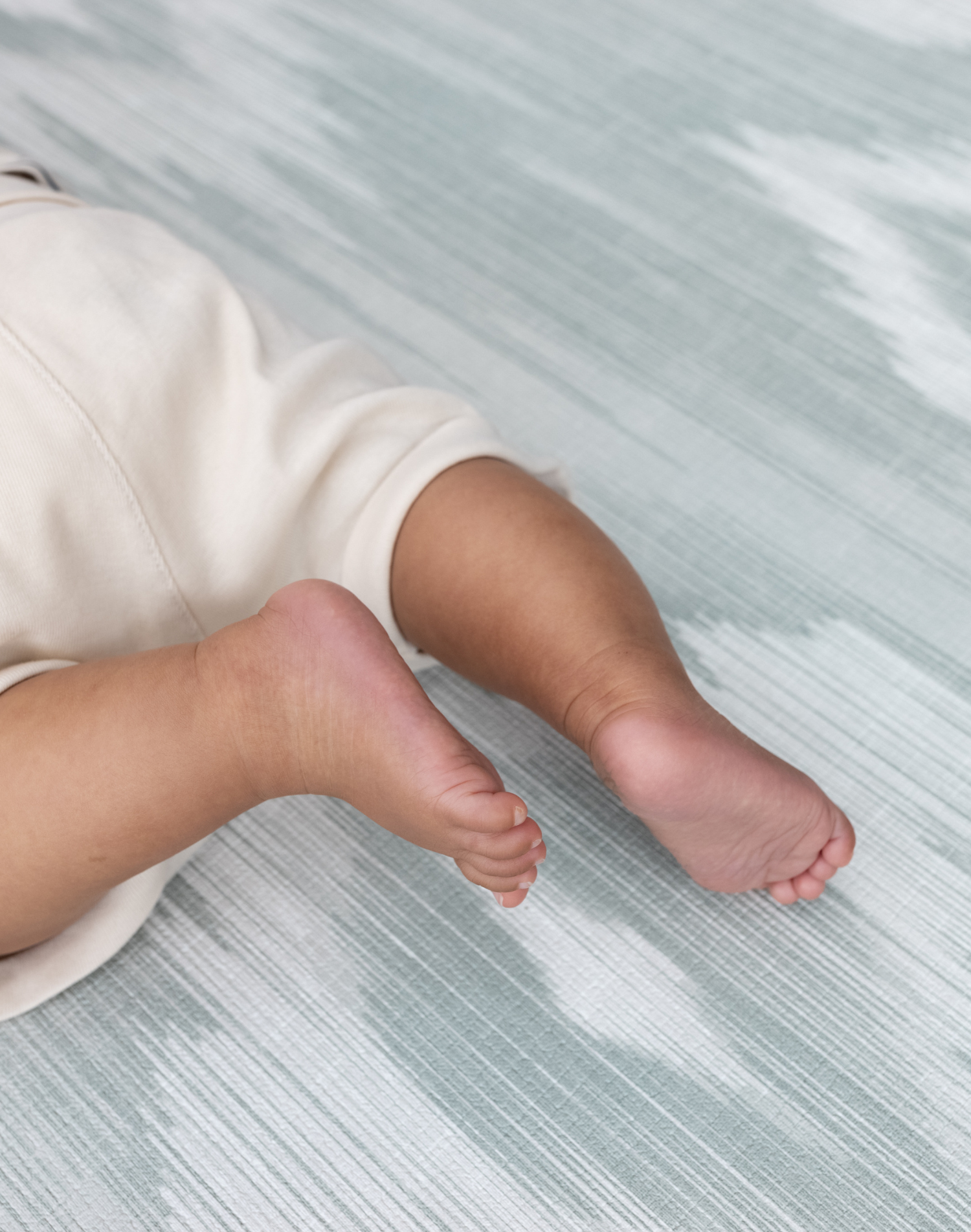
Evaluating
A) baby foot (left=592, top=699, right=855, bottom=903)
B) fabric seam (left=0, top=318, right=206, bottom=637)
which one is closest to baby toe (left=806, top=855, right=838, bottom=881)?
baby foot (left=592, top=699, right=855, bottom=903)

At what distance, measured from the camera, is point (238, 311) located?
63 centimetres

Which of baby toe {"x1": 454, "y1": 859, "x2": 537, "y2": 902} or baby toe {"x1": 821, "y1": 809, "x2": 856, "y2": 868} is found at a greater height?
baby toe {"x1": 454, "y1": 859, "x2": 537, "y2": 902}

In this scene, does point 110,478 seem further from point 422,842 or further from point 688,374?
point 688,374

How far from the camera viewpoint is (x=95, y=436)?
0.57m

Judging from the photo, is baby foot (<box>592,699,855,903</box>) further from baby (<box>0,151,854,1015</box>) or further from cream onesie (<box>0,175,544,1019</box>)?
cream onesie (<box>0,175,544,1019</box>)

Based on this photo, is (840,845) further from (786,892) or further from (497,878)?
(497,878)

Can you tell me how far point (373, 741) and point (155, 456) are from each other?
0.21 metres

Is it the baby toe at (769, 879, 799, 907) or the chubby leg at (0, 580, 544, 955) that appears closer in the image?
the chubby leg at (0, 580, 544, 955)

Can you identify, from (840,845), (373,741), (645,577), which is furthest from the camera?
(645,577)

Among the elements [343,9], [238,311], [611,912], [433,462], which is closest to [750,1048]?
[611,912]

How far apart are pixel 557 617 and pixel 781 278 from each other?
484 millimetres

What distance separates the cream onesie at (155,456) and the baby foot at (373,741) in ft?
0.33

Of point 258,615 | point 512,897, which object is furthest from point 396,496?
point 512,897

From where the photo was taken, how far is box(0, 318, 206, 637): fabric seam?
1.86ft
